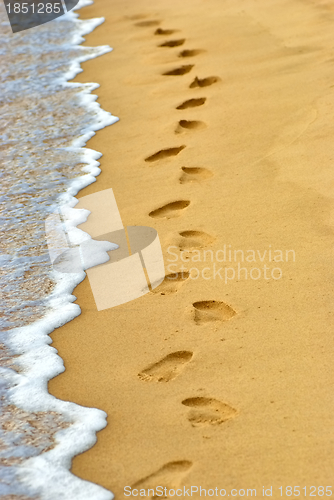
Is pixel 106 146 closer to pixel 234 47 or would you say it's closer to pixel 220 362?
pixel 234 47

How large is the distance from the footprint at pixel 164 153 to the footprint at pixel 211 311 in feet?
4.33

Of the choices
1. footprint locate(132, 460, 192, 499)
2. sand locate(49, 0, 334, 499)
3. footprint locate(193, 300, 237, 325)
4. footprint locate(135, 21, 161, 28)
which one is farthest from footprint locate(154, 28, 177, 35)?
footprint locate(132, 460, 192, 499)

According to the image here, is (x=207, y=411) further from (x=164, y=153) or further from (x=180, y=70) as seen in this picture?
(x=180, y=70)

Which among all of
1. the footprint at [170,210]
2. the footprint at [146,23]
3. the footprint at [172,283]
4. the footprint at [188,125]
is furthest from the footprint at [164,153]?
the footprint at [146,23]

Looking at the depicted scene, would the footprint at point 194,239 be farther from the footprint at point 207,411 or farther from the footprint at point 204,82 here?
the footprint at point 204,82

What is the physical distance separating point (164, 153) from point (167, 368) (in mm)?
1680

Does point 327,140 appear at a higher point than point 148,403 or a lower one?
higher

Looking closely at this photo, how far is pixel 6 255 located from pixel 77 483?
1.32 meters

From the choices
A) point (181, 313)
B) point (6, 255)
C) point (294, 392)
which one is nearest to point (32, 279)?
point (6, 255)

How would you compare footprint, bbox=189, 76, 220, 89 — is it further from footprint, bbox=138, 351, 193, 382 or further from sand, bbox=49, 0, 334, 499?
footprint, bbox=138, 351, 193, 382

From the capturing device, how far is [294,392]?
5.70 ft

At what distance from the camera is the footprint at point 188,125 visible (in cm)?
345

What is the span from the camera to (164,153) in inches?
128

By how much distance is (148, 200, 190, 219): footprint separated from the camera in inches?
107
